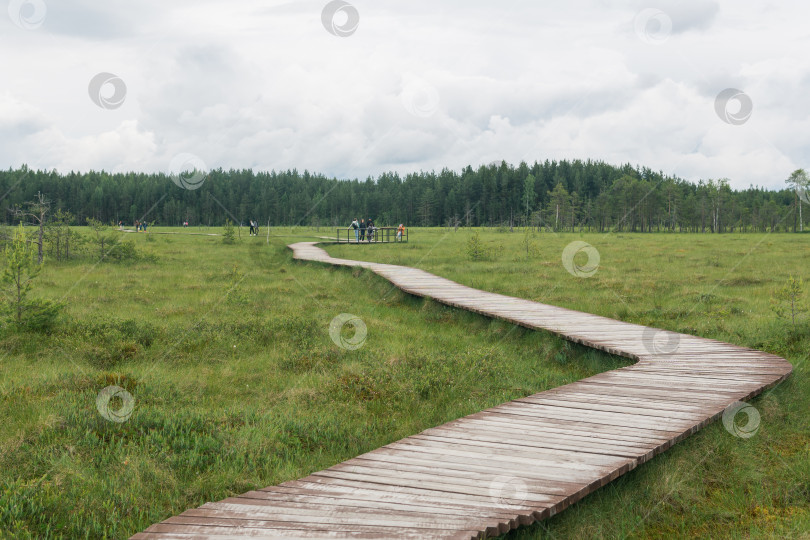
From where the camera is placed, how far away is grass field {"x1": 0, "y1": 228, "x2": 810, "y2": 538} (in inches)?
165

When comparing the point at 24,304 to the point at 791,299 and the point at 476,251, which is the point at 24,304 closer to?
the point at 791,299

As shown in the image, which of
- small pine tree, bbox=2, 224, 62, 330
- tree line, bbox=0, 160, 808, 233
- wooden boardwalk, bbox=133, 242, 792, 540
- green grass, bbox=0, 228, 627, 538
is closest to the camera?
wooden boardwalk, bbox=133, 242, 792, 540

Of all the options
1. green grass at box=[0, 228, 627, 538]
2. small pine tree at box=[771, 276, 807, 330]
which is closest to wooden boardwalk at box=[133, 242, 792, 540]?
green grass at box=[0, 228, 627, 538]

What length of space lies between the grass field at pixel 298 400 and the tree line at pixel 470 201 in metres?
83.7

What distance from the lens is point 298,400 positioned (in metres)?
6.64

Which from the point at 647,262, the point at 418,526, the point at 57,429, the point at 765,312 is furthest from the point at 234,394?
the point at 647,262

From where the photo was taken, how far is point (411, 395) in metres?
6.84

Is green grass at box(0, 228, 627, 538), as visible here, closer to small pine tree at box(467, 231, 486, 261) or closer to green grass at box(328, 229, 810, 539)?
green grass at box(328, 229, 810, 539)

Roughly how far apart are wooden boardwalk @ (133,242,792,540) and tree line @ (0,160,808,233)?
88.1 metres

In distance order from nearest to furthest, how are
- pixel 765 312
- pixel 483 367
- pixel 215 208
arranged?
pixel 483 367 < pixel 765 312 < pixel 215 208

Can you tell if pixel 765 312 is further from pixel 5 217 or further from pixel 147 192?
pixel 147 192

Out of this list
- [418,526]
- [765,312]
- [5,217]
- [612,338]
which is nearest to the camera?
[418,526]

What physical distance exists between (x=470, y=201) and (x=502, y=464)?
118 metres

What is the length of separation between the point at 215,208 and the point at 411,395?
137 meters
